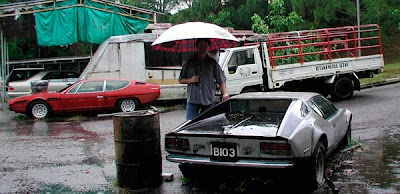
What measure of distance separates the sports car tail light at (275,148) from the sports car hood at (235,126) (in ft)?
0.44

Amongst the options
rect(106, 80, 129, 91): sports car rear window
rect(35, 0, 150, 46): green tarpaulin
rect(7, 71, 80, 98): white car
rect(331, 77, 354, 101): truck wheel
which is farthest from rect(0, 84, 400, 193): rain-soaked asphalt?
rect(35, 0, 150, 46): green tarpaulin

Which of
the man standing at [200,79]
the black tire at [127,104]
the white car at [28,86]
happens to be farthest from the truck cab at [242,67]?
the man standing at [200,79]

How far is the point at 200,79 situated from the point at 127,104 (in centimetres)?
883

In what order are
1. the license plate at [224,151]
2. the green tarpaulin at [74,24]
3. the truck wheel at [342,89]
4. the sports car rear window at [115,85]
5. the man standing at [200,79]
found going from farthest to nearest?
1. the green tarpaulin at [74,24]
2. the truck wheel at [342,89]
3. the sports car rear window at [115,85]
4. the man standing at [200,79]
5. the license plate at [224,151]

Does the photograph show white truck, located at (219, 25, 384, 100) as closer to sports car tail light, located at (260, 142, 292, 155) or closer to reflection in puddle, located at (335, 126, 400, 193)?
reflection in puddle, located at (335, 126, 400, 193)

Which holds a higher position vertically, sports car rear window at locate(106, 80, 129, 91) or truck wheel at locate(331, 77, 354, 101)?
sports car rear window at locate(106, 80, 129, 91)

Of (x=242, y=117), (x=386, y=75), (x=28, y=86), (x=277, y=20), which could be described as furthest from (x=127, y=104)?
(x=386, y=75)

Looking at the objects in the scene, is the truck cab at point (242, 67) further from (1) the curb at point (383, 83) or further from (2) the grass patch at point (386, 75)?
(2) the grass patch at point (386, 75)

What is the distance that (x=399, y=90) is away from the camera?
17.0m

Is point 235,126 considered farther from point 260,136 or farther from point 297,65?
point 297,65

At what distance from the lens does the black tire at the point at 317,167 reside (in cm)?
536

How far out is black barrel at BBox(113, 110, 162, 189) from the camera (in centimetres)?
567

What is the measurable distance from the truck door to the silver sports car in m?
7.52

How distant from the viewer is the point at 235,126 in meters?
5.80
